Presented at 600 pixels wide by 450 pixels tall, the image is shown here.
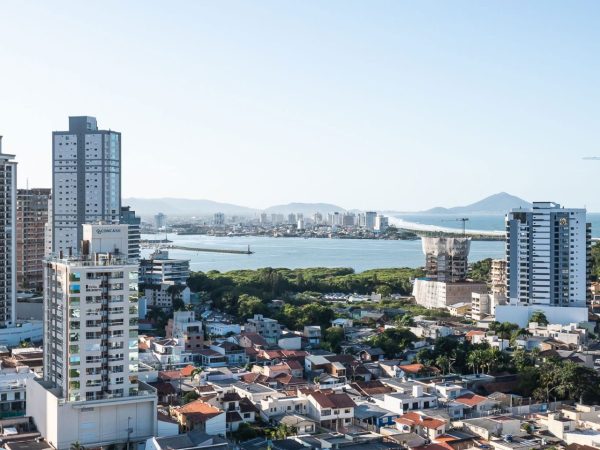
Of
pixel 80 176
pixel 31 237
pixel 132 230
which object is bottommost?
pixel 31 237

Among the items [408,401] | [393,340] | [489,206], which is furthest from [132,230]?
[489,206]

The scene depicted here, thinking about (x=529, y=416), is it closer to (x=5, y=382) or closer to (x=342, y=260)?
(x=5, y=382)

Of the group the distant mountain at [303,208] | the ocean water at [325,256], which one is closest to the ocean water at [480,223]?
the ocean water at [325,256]

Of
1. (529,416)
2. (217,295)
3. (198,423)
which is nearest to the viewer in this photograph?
(198,423)

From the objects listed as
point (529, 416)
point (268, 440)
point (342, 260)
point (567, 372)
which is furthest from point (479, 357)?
point (342, 260)

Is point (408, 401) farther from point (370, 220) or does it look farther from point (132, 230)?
point (370, 220)

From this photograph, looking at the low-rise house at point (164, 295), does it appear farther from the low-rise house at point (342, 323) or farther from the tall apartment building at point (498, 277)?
the tall apartment building at point (498, 277)
